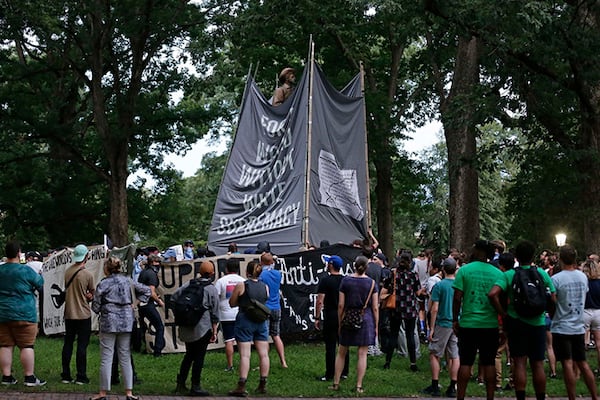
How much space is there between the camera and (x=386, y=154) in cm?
3094

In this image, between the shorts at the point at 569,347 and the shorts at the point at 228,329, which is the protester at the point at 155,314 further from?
the shorts at the point at 569,347

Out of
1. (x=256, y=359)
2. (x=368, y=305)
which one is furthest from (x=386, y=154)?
(x=368, y=305)

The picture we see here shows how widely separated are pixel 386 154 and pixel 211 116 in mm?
6928

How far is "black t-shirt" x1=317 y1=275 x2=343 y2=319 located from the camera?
13.0m

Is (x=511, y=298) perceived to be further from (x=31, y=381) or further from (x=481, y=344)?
(x=31, y=381)

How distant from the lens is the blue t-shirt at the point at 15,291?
1167cm

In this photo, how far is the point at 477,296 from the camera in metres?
10.1

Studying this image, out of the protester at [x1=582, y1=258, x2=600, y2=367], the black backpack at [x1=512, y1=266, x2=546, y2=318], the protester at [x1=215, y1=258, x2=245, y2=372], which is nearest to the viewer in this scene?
the black backpack at [x1=512, y1=266, x2=546, y2=318]

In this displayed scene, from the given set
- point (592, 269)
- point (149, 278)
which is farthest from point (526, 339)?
point (149, 278)

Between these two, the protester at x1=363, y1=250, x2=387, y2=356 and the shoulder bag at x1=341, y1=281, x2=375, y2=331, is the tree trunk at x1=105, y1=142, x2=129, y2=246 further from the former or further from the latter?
the shoulder bag at x1=341, y1=281, x2=375, y2=331

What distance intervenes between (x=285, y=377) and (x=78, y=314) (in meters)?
3.06

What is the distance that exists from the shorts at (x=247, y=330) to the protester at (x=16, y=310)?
2.59m

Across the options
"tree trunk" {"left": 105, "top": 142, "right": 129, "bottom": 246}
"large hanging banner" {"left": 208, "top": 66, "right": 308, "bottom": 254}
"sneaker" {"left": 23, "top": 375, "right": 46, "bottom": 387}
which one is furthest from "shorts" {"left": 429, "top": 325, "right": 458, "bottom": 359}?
"tree trunk" {"left": 105, "top": 142, "right": 129, "bottom": 246}

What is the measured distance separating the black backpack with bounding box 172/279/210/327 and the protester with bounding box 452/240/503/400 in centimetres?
324
